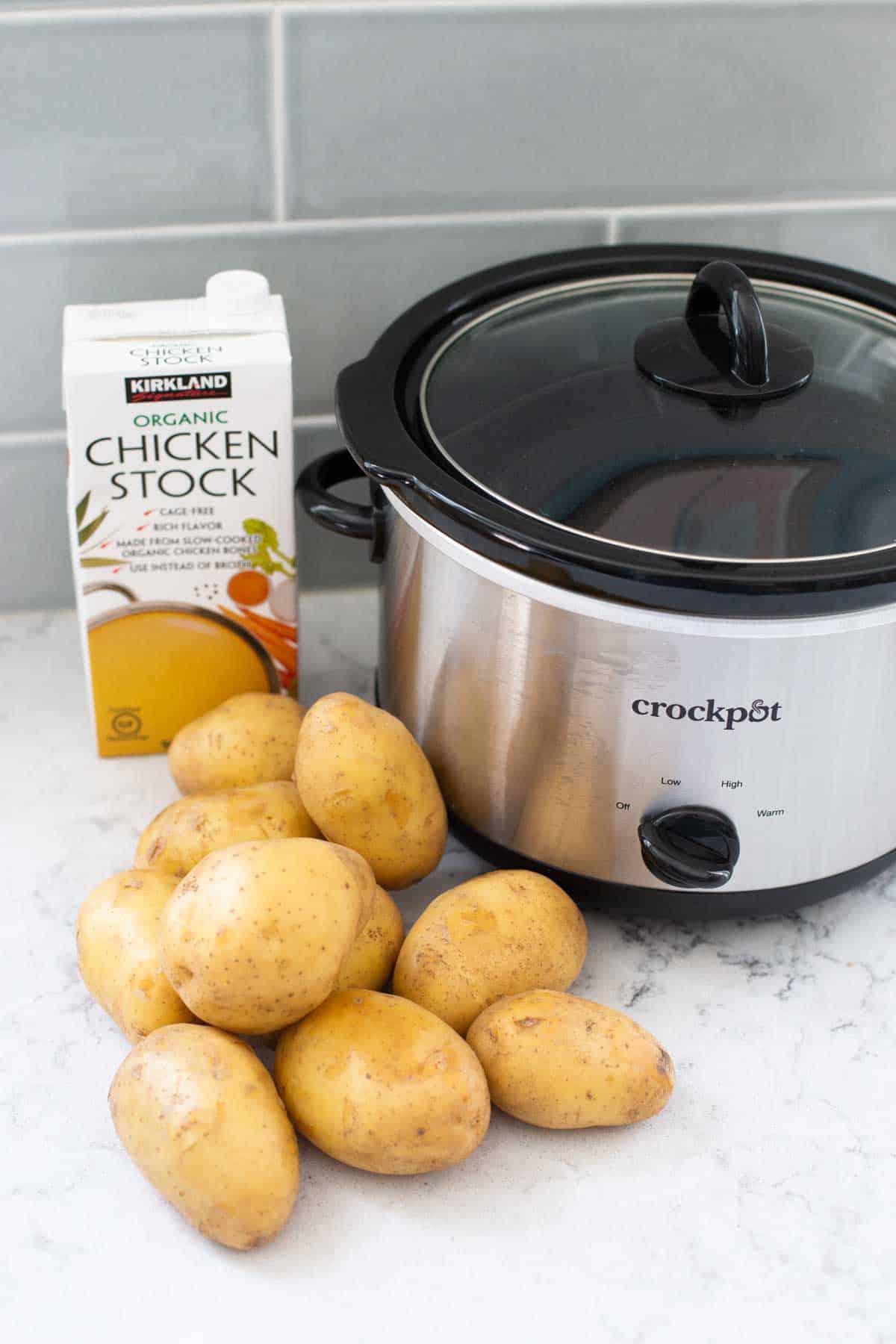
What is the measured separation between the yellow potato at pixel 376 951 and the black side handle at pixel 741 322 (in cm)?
32

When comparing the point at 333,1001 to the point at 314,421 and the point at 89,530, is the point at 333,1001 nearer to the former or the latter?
the point at 89,530

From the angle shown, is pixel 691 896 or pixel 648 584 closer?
pixel 648 584

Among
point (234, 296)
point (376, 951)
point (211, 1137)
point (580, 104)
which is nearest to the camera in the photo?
point (211, 1137)

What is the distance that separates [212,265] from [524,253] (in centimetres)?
21

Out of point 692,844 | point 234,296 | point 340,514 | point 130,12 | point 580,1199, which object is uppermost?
point 130,12

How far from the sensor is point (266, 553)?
0.82m

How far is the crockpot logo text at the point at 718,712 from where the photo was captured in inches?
25.6

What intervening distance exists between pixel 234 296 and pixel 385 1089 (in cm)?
44

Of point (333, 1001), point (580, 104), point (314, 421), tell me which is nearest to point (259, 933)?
point (333, 1001)

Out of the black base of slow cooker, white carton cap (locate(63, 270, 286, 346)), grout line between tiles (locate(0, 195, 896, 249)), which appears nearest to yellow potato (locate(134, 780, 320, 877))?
the black base of slow cooker

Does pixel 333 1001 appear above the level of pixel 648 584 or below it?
below

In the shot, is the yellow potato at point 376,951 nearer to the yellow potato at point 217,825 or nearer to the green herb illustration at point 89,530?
the yellow potato at point 217,825

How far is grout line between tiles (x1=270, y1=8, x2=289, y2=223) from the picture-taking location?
2.74ft

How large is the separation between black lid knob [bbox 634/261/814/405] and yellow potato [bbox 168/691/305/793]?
0.28 meters
